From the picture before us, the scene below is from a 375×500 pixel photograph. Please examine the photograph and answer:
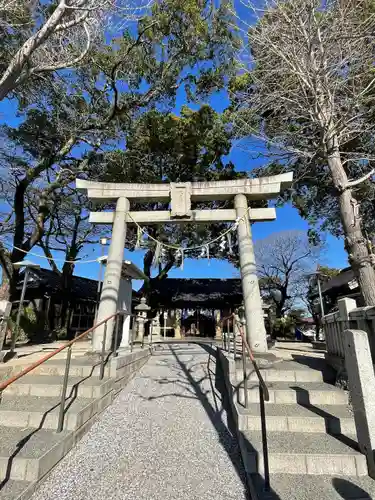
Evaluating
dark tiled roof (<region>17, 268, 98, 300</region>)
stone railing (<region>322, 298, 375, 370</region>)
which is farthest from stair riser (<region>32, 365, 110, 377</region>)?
dark tiled roof (<region>17, 268, 98, 300</region>)

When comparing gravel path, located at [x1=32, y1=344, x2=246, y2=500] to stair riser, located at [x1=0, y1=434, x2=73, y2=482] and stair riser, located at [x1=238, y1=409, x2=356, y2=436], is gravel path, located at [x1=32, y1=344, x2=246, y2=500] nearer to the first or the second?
stair riser, located at [x1=0, y1=434, x2=73, y2=482]

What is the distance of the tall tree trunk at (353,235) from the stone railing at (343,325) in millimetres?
1053

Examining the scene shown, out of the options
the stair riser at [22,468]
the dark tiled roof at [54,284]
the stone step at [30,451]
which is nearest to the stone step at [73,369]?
the stone step at [30,451]

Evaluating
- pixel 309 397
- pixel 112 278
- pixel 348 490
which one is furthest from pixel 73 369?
pixel 348 490

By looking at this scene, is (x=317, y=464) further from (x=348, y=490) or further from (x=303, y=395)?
(x=303, y=395)

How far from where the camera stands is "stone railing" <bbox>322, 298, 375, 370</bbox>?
3.47 meters

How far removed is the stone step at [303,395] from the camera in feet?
11.5

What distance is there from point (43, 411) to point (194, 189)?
5.29m

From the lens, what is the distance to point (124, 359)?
5.38 m

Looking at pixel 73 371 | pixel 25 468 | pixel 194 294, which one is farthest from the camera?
pixel 194 294

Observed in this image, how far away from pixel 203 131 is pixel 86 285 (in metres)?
13.9

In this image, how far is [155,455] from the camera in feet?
9.95

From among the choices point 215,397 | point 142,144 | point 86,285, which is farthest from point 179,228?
point 215,397

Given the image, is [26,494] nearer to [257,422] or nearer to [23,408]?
[23,408]
